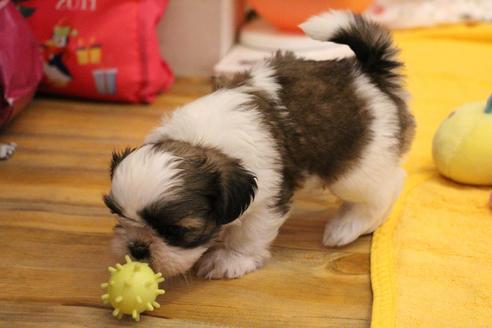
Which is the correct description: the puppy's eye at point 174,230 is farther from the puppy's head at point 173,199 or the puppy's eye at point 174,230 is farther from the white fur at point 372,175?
the white fur at point 372,175

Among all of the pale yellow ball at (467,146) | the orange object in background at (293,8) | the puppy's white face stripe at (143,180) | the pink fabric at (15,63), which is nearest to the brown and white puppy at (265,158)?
the puppy's white face stripe at (143,180)

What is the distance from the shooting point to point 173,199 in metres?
1.78

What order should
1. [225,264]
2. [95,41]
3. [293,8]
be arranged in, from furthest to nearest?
[293,8], [95,41], [225,264]

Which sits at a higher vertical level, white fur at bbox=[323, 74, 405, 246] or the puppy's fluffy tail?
the puppy's fluffy tail

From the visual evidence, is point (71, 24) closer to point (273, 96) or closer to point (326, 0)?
point (326, 0)

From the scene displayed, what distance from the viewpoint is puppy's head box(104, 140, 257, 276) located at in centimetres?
178

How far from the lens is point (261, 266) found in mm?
2250

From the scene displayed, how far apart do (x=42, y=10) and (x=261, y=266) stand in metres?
2.11

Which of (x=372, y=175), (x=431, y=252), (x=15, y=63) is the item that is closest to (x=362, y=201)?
(x=372, y=175)

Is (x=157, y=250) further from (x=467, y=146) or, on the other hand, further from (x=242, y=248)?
(x=467, y=146)

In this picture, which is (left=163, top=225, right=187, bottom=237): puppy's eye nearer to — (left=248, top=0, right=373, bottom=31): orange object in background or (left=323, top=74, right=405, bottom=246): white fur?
(left=323, top=74, right=405, bottom=246): white fur

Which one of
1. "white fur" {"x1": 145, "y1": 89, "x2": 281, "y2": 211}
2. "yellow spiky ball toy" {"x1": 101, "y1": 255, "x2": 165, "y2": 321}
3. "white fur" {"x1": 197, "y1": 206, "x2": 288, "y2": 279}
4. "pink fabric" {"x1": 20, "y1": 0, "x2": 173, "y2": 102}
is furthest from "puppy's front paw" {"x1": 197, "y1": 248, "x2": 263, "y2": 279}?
"pink fabric" {"x1": 20, "y1": 0, "x2": 173, "y2": 102}

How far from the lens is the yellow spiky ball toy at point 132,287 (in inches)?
72.2

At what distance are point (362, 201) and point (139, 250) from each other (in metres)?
0.86
